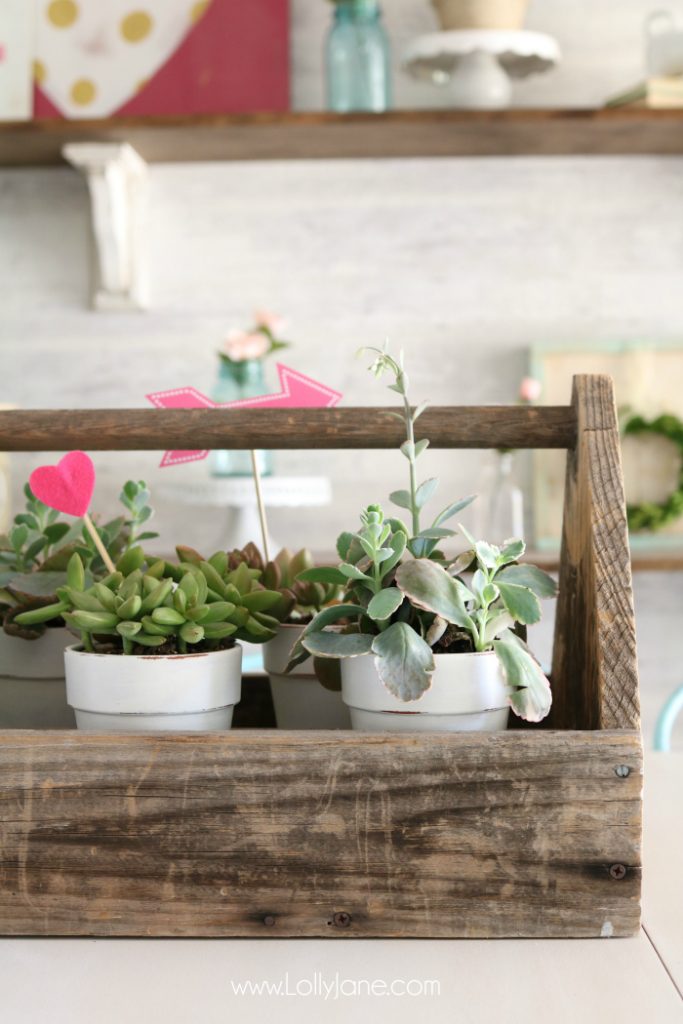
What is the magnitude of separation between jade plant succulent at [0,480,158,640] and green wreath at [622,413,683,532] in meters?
1.72

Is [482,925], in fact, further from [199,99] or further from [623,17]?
[623,17]

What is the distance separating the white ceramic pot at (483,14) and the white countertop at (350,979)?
2.02 m

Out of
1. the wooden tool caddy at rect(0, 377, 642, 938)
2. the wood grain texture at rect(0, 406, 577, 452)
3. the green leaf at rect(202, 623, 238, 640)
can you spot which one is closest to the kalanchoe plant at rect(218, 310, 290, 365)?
the wood grain texture at rect(0, 406, 577, 452)

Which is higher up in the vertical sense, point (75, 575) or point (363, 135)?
point (363, 135)

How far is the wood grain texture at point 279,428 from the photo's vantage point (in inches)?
29.4

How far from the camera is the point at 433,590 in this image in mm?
605

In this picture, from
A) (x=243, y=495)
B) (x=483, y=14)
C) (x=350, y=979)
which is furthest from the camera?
(x=483, y=14)

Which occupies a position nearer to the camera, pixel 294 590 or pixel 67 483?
pixel 67 483

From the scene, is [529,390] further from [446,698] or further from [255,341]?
[446,698]

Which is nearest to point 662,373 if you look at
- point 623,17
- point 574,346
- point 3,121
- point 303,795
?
point 574,346

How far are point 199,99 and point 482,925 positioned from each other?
2.19 metres

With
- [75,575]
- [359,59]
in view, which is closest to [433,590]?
[75,575]

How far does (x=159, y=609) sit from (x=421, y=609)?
15 cm

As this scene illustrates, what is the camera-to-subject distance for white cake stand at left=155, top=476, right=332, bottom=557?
209cm
